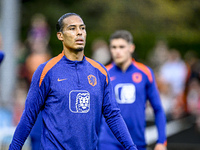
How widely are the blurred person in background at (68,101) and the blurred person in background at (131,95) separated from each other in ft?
6.79

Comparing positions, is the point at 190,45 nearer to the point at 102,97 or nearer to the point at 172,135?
the point at 172,135

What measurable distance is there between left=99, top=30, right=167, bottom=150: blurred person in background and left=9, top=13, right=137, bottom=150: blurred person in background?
2.07 meters

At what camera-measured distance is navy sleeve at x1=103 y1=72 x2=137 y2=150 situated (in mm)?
5160

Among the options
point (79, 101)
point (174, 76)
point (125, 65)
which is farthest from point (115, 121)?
point (174, 76)

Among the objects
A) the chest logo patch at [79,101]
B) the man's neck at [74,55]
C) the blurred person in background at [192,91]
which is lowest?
the blurred person in background at [192,91]

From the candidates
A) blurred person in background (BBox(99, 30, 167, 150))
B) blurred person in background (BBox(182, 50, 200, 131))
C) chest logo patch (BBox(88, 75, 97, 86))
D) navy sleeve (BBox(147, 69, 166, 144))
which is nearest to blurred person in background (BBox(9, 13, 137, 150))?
chest logo patch (BBox(88, 75, 97, 86))

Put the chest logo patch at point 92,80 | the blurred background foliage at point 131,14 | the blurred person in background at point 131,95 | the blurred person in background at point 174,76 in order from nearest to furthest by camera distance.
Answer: the chest logo patch at point 92,80 < the blurred person in background at point 131,95 < the blurred person in background at point 174,76 < the blurred background foliage at point 131,14

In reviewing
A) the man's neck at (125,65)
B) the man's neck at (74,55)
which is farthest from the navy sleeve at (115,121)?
the man's neck at (125,65)

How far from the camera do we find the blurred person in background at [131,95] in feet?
23.8

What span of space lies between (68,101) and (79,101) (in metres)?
0.11

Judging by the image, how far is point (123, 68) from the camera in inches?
300

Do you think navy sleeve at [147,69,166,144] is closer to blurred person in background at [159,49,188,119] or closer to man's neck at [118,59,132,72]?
man's neck at [118,59,132,72]

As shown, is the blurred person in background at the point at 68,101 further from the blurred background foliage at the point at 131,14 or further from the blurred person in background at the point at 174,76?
the blurred background foliage at the point at 131,14


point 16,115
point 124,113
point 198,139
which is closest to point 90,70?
point 124,113
